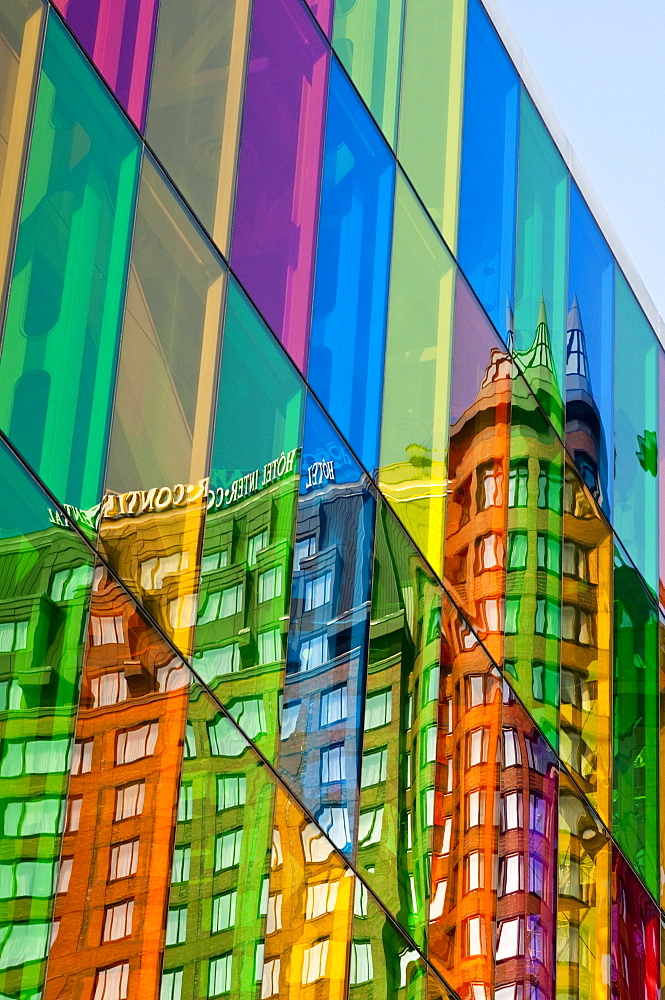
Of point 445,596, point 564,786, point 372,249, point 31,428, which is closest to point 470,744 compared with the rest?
point 445,596

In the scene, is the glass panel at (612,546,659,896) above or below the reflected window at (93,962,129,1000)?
above

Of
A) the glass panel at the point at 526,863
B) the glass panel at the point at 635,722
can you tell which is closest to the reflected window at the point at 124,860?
the glass panel at the point at 526,863

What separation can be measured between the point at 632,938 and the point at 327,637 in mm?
8041

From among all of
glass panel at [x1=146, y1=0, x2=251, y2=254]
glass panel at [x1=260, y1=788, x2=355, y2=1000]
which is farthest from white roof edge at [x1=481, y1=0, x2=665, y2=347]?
glass panel at [x1=260, y1=788, x2=355, y2=1000]

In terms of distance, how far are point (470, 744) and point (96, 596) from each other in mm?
6295

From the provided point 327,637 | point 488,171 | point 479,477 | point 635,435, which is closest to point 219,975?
point 327,637

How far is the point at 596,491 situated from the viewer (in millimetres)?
18844


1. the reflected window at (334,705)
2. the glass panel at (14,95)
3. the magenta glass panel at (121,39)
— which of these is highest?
the magenta glass panel at (121,39)

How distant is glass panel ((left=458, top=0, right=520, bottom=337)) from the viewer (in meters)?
16.1

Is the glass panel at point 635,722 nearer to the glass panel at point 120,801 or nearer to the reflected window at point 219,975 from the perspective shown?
the reflected window at point 219,975

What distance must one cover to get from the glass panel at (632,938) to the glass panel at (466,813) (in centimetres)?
338

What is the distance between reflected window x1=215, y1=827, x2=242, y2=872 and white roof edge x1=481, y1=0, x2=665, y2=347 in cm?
1103

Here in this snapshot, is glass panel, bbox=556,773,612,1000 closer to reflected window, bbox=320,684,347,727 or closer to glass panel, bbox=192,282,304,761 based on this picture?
reflected window, bbox=320,684,347,727

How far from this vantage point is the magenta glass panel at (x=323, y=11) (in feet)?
43.5
